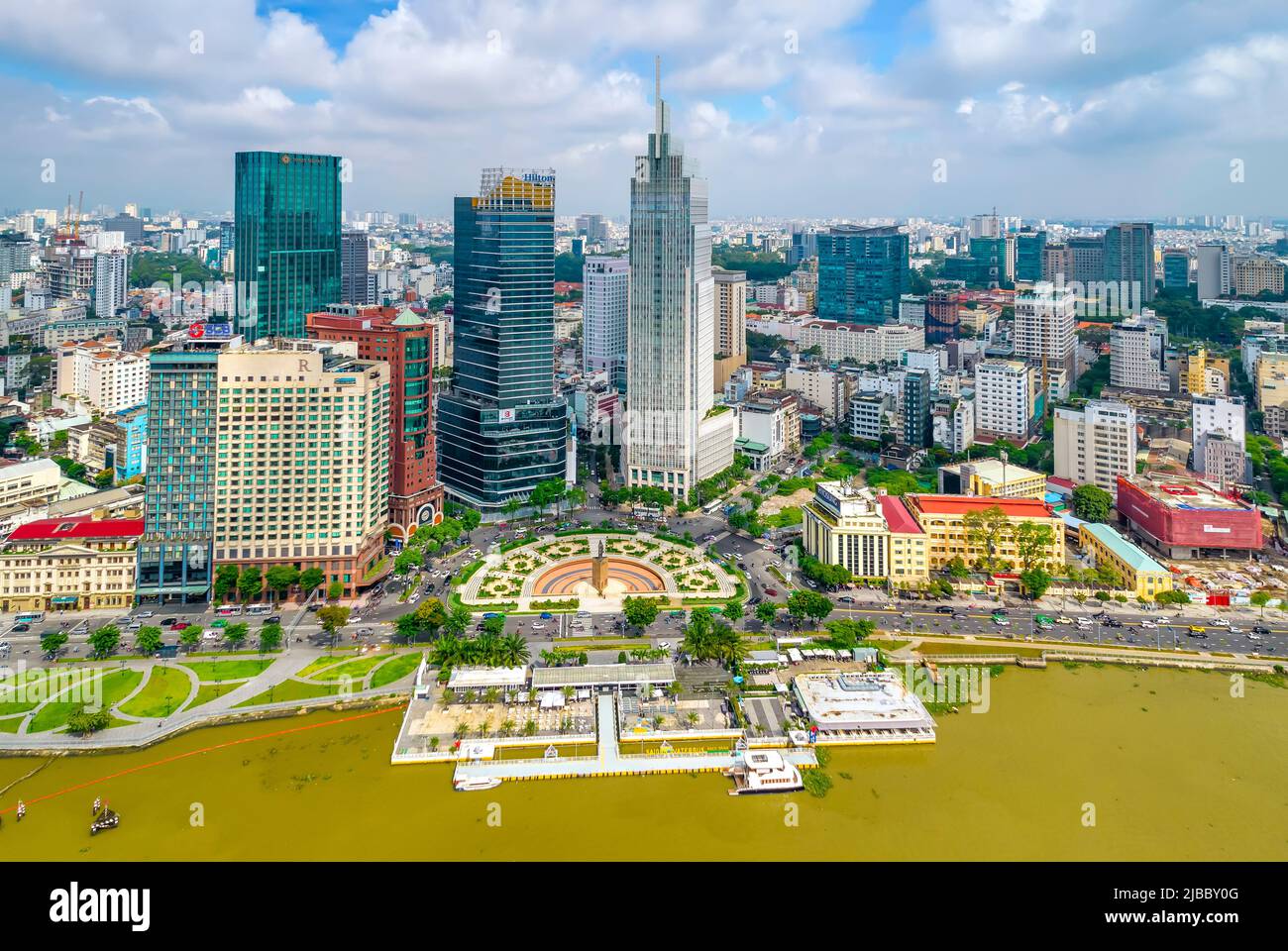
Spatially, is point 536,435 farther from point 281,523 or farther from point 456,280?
point 281,523

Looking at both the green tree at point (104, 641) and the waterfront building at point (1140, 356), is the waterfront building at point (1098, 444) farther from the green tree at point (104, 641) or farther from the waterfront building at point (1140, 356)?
the green tree at point (104, 641)

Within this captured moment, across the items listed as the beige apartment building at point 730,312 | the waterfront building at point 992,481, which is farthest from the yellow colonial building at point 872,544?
the beige apartment building at point 730,312

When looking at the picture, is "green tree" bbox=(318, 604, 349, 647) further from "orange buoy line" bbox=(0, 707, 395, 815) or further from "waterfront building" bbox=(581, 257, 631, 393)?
"waterfront building" bbox=(581, 257, 631, 393)

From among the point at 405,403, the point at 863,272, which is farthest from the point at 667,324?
the point at 863,272

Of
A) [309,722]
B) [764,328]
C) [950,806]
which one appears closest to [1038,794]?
[950,806]

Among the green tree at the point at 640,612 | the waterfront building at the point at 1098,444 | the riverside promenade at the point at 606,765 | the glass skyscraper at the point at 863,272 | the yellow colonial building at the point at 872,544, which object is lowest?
the riverside promenade at the point at 606,765

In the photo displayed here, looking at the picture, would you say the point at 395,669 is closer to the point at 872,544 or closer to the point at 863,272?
the point at 872,544

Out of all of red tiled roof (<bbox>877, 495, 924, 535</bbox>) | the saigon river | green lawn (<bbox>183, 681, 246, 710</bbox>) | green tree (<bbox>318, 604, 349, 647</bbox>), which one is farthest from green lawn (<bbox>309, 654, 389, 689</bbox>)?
red tiled roof (<bbox>877, 495, 924, 535</bbox>)
